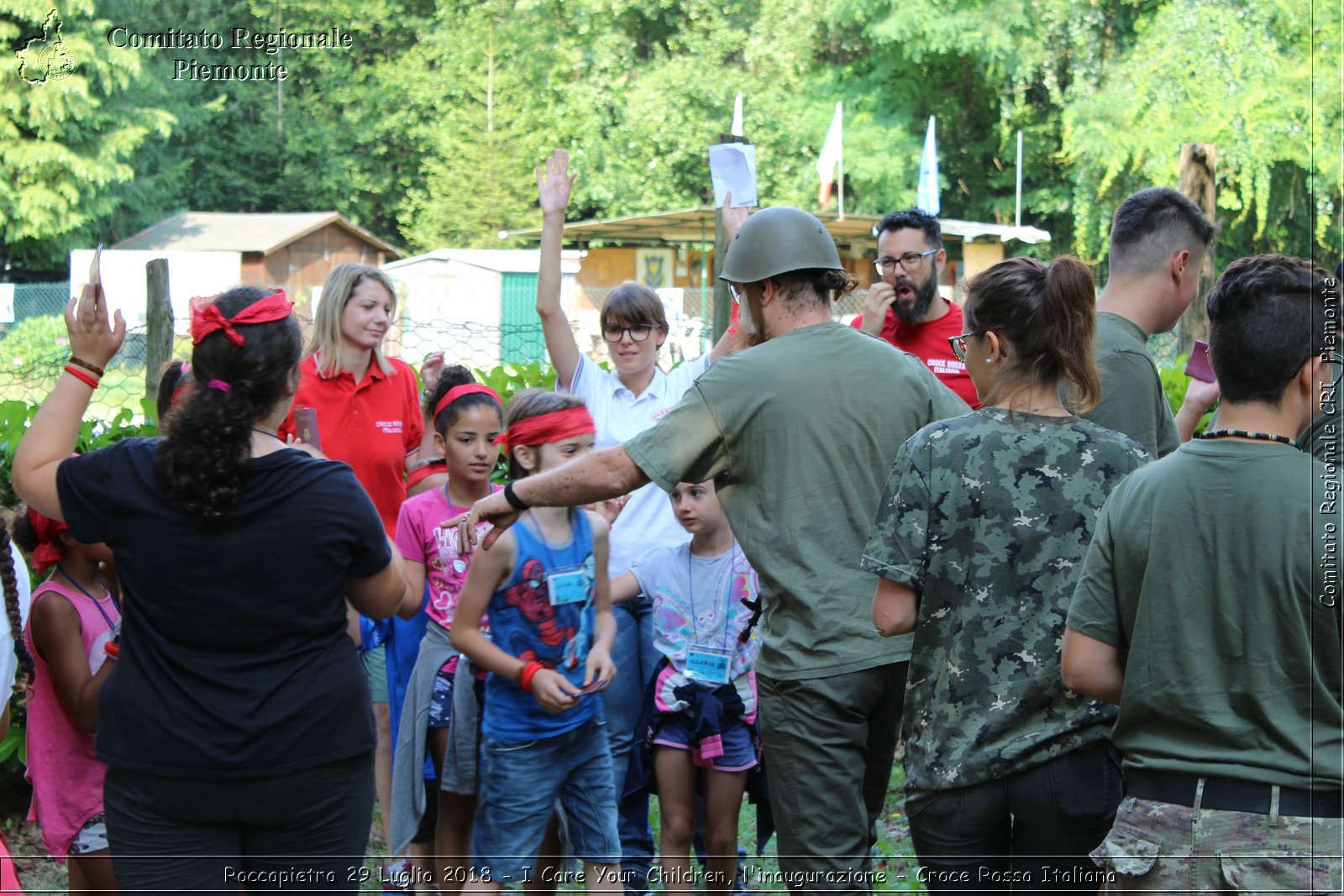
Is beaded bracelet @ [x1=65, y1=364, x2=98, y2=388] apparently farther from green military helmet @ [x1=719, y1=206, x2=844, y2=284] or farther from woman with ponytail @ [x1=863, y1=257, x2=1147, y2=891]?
woman with ponytail @ [x1=863, y1=257, x2=1147, y2=891]

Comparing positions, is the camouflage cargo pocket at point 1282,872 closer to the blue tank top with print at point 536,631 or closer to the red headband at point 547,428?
the blue tank top with print at point 536,631

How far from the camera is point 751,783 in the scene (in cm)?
423

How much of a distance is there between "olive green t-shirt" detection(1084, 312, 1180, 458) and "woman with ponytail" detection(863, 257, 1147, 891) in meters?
0.61

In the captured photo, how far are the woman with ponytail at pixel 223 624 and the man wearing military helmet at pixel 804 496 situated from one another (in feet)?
2.74

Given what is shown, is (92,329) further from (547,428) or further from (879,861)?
(879,861)

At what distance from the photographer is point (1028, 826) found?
2756mm

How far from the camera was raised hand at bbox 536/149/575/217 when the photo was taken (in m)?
4.87

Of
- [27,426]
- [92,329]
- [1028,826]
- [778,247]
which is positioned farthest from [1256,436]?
[27,426]

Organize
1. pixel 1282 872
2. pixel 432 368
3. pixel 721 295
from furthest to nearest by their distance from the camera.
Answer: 1. pixel 721 295
2. pixel 432 368
3. pixel 1282 872

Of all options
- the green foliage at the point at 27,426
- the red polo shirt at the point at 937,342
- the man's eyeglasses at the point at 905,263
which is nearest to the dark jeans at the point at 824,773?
the red polo shirt at the point at 937,342

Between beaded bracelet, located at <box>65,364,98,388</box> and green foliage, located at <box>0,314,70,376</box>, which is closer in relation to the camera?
beaded bracelet, located at <box>65,364,98,388</box>

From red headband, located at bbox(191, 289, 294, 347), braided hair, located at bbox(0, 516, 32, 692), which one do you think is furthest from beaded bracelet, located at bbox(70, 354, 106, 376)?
braided hair, located at bbox(0, 516, 32, 692)

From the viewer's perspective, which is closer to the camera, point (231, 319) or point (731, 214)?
point (231, 319)

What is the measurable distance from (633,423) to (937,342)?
1.42 meters
